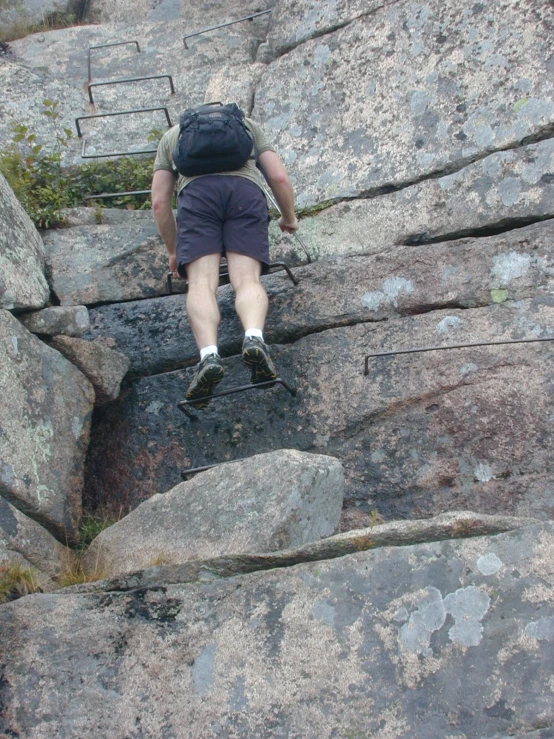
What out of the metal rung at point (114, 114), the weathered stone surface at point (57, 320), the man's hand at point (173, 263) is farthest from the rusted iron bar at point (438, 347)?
the metal rung at point (114, 114)

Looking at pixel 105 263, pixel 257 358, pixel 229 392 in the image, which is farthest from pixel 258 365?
pixel 105 263

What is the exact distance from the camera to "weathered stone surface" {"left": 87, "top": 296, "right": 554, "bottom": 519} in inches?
163

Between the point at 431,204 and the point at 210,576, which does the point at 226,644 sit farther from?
the point at 431,204

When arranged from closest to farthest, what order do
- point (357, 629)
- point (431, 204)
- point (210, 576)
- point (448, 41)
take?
point (357, 629) < point (210, 576) < point (431, 204) < point (448, 41)

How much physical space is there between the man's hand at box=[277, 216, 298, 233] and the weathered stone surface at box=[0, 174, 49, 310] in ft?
4.52

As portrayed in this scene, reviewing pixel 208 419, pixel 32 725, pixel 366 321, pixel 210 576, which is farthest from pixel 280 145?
pixel 32 725

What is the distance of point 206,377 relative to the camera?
4074 mm

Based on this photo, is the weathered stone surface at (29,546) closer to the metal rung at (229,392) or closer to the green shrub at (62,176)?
the metal rung at (229,392)

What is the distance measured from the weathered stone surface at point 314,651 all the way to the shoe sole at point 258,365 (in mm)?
1235

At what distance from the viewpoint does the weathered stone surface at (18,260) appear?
458 centimetres

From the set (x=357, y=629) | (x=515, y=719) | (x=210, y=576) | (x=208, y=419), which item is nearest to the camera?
(x=515, y=719)

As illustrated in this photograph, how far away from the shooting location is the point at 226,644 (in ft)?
9.65

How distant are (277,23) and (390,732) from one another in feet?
17.5

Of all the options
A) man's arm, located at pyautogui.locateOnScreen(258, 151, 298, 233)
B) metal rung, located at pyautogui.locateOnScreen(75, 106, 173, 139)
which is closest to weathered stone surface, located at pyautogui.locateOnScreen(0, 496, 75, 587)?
man's arm, located at pyautogui.locateOnScreen(258, 151, 298, 233)
